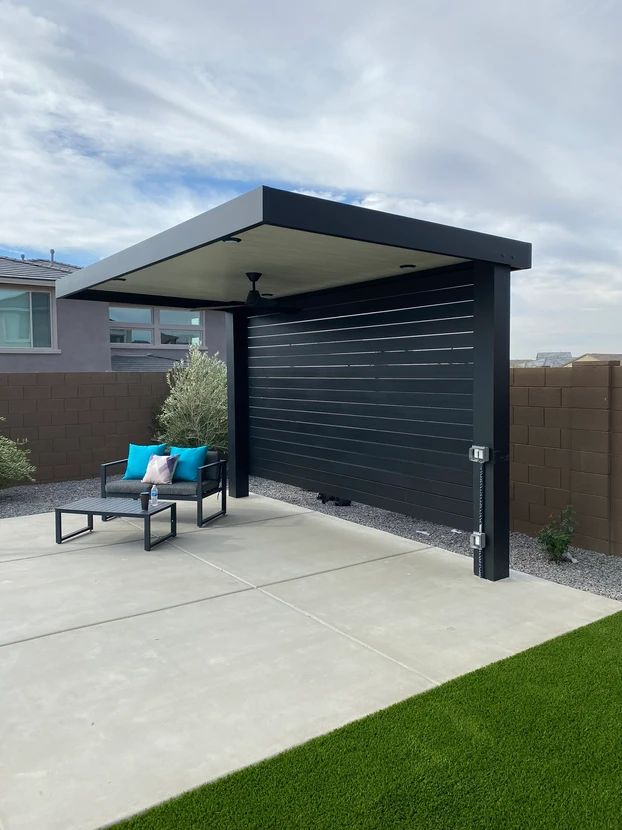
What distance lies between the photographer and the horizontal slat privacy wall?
5.90 meters

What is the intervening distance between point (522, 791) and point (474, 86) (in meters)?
8.55

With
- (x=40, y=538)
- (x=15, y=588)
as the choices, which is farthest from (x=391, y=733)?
(x=40, y=538)

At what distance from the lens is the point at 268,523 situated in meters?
7.02

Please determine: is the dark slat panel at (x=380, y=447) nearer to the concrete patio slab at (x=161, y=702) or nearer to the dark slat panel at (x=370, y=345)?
the dark slat panel at (x=370, y=345)

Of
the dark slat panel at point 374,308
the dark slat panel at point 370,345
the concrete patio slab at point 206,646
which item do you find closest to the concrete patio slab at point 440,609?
the concrete patio slab at point 206,646

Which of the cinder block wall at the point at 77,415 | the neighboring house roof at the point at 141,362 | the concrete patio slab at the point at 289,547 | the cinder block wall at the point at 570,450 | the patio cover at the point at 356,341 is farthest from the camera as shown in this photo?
the neighboring house roof at the point at 141,362

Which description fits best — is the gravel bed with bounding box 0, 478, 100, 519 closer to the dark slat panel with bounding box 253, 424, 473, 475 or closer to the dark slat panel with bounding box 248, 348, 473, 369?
the dark slat panel with bounding box 253, 424, 473, 475

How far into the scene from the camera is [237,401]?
8.73 m

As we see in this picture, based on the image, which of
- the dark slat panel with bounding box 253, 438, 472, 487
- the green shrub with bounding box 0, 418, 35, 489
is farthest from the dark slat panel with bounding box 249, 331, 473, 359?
the green shrub with bounding box 0, 418, 35, 489

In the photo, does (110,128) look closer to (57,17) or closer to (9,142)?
(9,142)

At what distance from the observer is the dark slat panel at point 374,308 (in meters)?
5.78

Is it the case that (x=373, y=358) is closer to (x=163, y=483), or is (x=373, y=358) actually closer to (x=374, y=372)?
(x=374, y=372)

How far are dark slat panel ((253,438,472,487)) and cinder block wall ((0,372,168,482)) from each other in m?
2.46

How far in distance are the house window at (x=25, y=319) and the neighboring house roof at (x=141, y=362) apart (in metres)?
1.73
